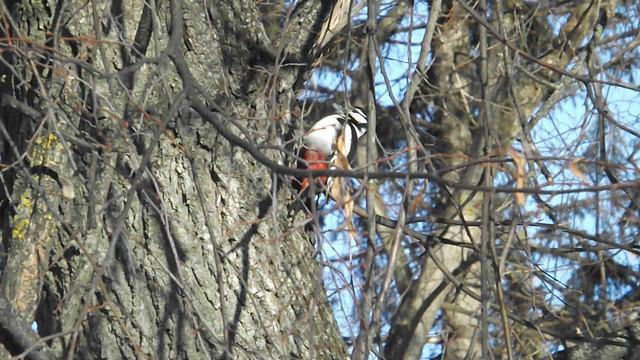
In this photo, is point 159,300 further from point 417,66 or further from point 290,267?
point 417,66

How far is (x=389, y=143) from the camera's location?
22.2ft

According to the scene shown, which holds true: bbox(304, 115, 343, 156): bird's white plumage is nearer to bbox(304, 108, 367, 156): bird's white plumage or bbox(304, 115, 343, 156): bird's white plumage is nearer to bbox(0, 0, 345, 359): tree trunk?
bbox(304, 108, 367, 156): bird's white plumage

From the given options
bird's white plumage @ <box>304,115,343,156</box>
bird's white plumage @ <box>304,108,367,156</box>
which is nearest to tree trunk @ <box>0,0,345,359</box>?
bird's white plumage @ <box>304,108,367,156</box>

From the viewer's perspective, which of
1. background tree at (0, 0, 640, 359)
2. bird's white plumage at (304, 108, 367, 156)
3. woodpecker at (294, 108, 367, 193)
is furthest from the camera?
bird's white plumage at (304, 108, 367, 156)

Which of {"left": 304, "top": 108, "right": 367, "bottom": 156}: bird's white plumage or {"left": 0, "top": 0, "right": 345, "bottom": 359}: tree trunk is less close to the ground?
{"left": 304, "top": 108, "right": 367, "bottom": 156}: bird's white plumage

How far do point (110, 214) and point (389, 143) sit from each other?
161 inches

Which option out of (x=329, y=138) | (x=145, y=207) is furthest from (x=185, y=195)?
(x=329, y=138)

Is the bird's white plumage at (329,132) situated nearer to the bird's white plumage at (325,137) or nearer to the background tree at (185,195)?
the bird's white plumage at (325,137)

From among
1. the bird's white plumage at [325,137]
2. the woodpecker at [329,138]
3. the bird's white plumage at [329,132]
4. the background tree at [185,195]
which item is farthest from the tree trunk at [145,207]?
the bird's white plumage at [325,137]

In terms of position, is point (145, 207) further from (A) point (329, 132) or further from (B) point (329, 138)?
(A) point (329, 132)

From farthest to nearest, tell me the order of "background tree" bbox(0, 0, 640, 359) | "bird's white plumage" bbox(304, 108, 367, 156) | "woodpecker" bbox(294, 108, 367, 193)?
"bird's white plumage" bbox(304, 108, 367, 156)
"woodpecker" bbox(294, 108, 367, 193)
"background tree" bbox(0, 0, 640, 359)

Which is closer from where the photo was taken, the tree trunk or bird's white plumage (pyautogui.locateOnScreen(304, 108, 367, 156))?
the tree trunk

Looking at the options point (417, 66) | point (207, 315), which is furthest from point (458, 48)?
point (207, 315)

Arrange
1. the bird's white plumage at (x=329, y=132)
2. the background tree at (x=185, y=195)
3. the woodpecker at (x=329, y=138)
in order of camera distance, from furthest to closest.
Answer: the bird's white plumage at (x=329, y=132) < the woodpecker at (x=329, y=138) < the background tree at (x=185, y=195)
